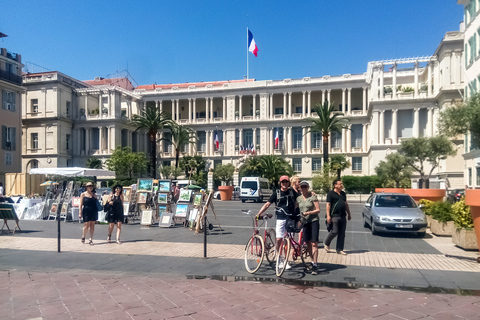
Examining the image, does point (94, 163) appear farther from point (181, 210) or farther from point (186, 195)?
point (181, 210)

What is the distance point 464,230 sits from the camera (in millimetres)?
10734

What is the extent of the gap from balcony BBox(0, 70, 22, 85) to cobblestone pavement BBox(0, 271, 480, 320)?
146 ft

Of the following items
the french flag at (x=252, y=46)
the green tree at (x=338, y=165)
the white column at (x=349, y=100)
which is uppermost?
the french flag at (x=252, y=46)

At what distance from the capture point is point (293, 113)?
2491 inches

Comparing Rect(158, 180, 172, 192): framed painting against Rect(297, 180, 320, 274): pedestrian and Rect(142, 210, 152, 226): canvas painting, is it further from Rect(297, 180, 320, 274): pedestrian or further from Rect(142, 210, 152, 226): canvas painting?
Rect(297, 180, 320, 274): pedestrian

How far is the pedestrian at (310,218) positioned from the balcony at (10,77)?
151ft

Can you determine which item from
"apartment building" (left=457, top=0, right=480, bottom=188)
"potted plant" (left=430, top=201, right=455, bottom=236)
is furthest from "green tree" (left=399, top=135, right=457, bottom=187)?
"potted plant" (left=430, top=201, right=455, bottom=236)

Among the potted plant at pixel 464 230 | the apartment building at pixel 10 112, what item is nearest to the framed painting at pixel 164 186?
the potted plant at pixel 464 230

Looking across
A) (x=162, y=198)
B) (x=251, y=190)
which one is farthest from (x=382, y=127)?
(x=162, y=198)

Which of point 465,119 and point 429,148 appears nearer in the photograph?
point 465,119

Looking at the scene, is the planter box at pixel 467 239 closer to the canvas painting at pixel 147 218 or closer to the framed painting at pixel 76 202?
the canvas painting at pixel 147 218

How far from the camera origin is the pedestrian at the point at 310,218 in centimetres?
819

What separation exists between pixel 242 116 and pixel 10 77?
33.0 metres

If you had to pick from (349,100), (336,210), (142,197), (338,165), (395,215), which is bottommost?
(395,215)
